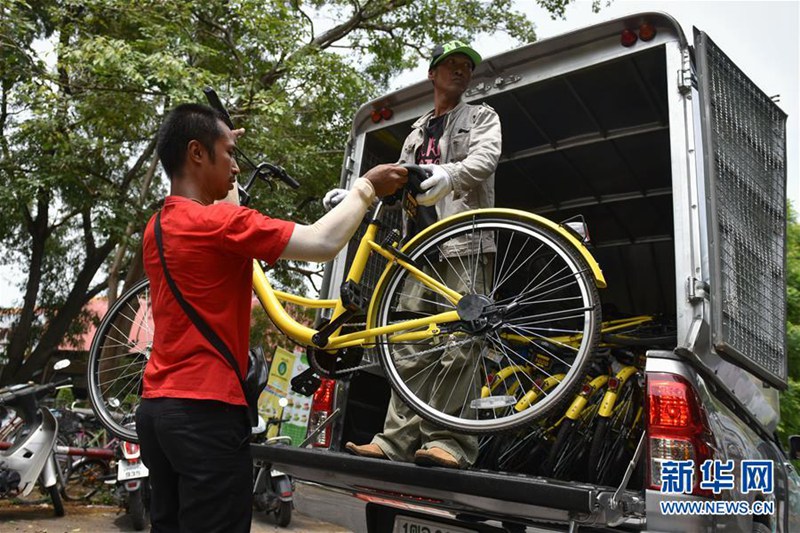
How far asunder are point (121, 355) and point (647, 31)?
3.11 metres

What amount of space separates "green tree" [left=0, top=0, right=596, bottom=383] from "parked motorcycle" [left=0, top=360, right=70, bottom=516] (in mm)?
2601

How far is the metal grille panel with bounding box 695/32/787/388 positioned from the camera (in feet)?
9.30

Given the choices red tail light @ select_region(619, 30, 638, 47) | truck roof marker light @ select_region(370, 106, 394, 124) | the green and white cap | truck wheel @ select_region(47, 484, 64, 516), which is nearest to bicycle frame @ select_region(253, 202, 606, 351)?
the green and white cap

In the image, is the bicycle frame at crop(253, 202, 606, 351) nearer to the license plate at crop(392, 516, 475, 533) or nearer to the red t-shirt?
the license plate at crop(392, 516, 475, 533)

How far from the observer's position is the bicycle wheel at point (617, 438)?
134 inches

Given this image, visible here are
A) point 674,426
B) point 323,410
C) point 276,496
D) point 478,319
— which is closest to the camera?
point 674,426

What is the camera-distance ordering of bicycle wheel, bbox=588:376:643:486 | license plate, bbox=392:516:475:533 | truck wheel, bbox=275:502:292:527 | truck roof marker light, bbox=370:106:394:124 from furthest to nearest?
truck wheel, bbox=275:502:292:527 → truck roof marker light, bbox=370:106:394:124 → bicycle wheel, bbox=588:376:643:486 → license plate, bbox=392:516:475:533

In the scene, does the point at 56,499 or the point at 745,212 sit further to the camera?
the point at 56,499

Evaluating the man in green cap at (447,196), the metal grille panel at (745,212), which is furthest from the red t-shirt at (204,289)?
the metal grille panel at (745,212)

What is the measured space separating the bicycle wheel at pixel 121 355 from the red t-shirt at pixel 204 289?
6.00 ft

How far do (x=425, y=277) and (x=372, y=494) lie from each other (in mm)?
894

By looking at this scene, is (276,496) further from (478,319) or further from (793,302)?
(793,302)

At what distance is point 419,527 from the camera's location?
2834mm

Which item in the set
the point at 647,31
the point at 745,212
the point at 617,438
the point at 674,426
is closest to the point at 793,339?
the point at 617,438
